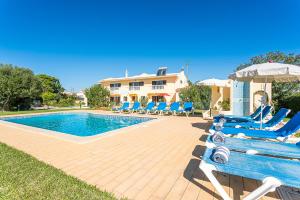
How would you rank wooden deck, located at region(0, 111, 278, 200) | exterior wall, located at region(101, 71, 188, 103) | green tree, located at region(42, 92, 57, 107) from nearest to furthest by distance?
wooden deck, located at region(0, 111, 278, 200)
exterior wall, located at region(101, 71, 188, 103)
green tree, located at region(42, 92, 57, 107)

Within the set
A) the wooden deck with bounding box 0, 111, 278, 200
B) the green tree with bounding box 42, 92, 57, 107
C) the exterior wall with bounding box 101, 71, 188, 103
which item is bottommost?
the wooden deck with bounding box 0, 111, 278, 200

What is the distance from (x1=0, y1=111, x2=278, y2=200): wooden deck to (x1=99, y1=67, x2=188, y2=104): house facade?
21245 millimetres

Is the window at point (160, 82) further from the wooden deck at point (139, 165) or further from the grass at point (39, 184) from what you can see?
the grass at point (39, 184)

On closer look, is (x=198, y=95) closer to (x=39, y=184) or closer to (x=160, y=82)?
(x=160, y=82)

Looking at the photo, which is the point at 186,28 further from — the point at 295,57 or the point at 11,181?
the point at 11,181

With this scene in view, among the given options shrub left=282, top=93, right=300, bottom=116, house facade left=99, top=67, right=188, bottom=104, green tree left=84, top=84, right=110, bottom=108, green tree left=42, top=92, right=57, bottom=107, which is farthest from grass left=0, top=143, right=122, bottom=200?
green tree left=42, top=92, right=57, bottom=107

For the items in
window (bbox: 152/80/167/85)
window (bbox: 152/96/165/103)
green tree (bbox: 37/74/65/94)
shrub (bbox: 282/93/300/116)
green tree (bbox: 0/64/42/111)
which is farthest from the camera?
green tree (bbox: 37/74/65/94)

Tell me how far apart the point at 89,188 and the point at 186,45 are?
2571 cm

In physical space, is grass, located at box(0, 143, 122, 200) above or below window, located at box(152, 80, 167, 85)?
below

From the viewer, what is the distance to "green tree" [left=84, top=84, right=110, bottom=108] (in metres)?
25.3

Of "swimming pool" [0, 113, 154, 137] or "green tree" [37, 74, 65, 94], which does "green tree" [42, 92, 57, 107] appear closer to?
"green tree" [37, 74, 65, 94]

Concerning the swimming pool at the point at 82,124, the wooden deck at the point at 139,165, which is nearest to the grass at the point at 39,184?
the wooden deck at the point at 139,165

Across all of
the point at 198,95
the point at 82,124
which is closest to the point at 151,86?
the point at 198,95

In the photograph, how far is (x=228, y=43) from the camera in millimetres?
24578
